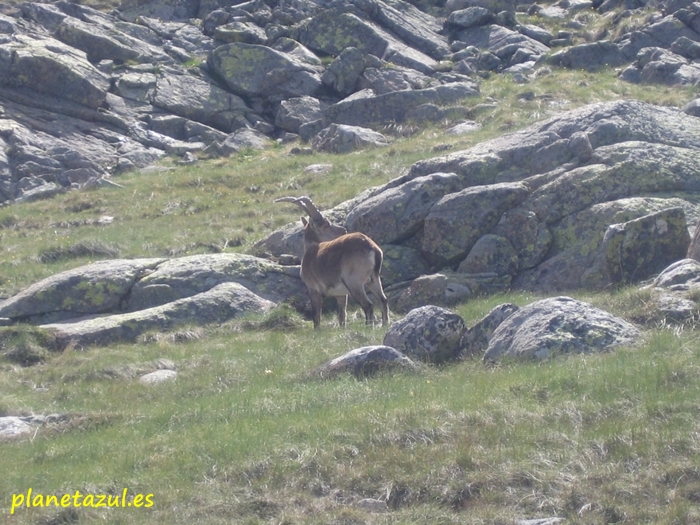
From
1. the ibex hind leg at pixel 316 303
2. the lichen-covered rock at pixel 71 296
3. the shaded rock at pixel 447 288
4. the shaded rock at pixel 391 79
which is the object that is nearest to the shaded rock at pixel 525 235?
the shaded rock at pixel 447 288

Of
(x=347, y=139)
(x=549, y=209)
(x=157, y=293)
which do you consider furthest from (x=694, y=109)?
(x=157, y=293)

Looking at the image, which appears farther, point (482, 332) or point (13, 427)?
point (482, 332)

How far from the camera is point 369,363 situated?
12.3 meters

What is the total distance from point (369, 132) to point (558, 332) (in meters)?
22.8

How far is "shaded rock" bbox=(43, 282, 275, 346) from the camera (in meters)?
17.4

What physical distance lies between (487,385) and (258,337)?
675 cm

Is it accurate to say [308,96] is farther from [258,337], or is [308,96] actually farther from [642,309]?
[642,309]

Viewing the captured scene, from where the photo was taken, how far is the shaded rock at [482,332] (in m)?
13.0

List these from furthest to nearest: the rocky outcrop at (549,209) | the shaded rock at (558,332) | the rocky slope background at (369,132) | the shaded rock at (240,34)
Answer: the shaded rock at (240,34)
the rocky slope background at (369,132)
the rocky outcrop at (549,209)
the shaded rock at (558,332)

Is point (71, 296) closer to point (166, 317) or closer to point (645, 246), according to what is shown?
point (166, 317)

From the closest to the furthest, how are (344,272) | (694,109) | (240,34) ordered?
1. (344,272)
2. (694,109)
3. (240,34)

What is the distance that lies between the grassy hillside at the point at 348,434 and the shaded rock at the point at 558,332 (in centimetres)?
38

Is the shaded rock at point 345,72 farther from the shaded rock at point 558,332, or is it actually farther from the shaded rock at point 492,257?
the shaded rock at point 558,332

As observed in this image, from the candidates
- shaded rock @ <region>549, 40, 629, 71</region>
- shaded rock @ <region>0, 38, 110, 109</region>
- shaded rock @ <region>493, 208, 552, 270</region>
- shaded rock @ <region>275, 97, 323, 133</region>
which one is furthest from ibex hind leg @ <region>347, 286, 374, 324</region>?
shaded rock @ <region>549, 40, 629, 71</region>
